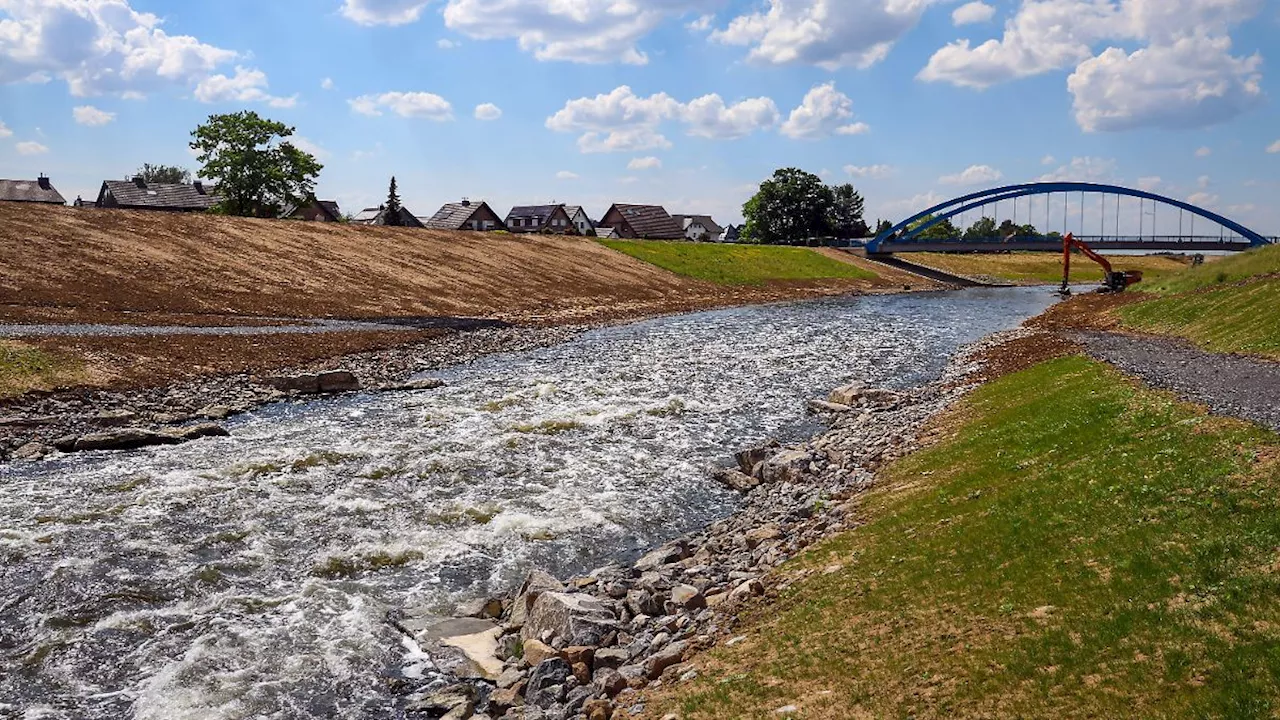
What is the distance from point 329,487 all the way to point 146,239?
47.9 metres

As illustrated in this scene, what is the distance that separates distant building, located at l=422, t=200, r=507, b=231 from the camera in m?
144

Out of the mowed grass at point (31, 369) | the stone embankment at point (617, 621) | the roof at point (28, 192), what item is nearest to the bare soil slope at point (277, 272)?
the mowed grass at point (31, 369)

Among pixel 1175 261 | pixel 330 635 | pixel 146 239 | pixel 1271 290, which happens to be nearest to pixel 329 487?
pixel 330 635

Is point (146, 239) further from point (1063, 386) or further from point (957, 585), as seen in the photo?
point (957, 585)

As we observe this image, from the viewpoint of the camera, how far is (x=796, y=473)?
2130 centimetres

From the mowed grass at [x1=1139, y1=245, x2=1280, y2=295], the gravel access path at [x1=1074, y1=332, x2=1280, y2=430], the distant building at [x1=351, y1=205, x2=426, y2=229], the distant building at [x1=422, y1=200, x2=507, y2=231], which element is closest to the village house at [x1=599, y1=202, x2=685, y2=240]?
the distant building at [x1=422, y1=200, x2=507, y2=231]

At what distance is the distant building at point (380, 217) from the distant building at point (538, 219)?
24.4 metres

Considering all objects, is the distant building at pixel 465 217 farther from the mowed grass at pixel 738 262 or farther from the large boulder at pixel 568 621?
the large boulder at pixel 568 621

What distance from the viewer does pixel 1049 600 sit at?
10555mm

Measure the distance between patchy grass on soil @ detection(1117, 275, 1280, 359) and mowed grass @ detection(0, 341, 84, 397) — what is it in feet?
135

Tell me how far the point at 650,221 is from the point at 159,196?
91.1 metres

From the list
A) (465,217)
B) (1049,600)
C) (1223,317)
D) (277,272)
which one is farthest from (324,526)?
(465,217)

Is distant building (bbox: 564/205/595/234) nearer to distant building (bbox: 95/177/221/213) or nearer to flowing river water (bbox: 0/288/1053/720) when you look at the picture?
distant building (bbox: 95/177/221/213)

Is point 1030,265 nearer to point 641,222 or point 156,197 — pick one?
point 641,222
